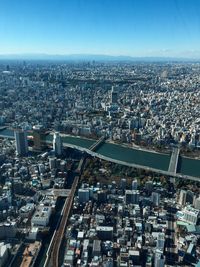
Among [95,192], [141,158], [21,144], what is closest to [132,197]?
[95,192]

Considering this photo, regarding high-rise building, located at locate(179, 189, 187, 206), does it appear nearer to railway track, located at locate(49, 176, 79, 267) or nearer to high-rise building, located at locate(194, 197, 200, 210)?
high-rise building, located at locate(194, 197, 200, 210)

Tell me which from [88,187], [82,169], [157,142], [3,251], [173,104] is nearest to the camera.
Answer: [3,251]

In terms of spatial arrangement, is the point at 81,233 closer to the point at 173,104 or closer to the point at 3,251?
the point at 3,251

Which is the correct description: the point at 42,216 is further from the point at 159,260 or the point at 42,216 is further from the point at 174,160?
the point at 174,160

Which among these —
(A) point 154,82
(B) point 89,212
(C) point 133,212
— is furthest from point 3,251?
(A) point 154,82

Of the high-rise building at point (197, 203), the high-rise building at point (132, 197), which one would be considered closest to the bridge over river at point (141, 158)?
the high-rise building at point (197, 203)

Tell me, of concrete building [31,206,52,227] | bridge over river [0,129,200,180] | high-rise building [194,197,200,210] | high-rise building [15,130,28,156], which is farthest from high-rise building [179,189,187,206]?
high-rise building [15,130,28,156]
